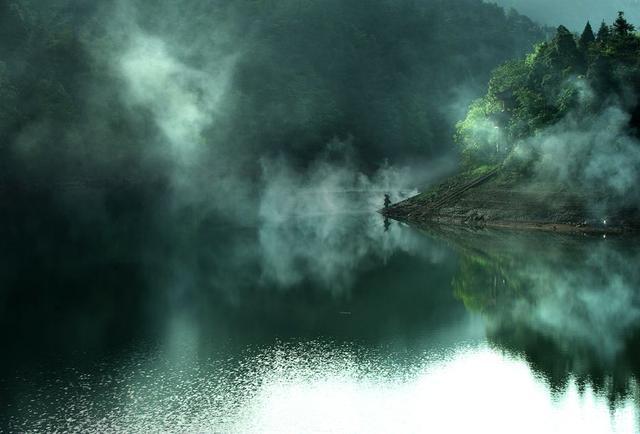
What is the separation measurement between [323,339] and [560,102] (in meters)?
62.0

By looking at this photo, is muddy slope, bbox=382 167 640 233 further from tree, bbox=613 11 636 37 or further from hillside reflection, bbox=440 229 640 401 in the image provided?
tree, bbox=613 11 636 37

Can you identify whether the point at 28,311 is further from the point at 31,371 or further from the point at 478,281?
the point at 478,281

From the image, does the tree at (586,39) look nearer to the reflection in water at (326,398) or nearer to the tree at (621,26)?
the tree at (621,26)

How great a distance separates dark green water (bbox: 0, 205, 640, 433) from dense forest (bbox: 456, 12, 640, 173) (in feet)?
63.4

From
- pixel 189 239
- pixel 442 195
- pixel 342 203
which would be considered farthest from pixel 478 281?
pixel 342 203

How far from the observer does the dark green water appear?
28.3 metres

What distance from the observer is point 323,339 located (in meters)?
39.3

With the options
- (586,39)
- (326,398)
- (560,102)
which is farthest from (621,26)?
(326,398)

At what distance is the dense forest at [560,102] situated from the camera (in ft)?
269

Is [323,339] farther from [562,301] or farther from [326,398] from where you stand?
[562,301]

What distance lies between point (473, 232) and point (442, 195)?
18863mm

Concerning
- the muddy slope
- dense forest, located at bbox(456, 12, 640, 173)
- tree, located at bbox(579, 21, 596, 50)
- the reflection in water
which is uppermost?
tree, located at bbox(579, 21, 596, 50)

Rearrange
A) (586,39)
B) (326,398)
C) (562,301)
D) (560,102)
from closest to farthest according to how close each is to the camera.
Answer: (326,398), (562,301), (560,102), (586,39)

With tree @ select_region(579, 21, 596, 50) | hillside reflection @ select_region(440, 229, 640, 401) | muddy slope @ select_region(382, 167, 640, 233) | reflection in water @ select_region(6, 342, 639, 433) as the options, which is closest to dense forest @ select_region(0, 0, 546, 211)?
muddy slope @ select_region(382, 167, 640, 233)
